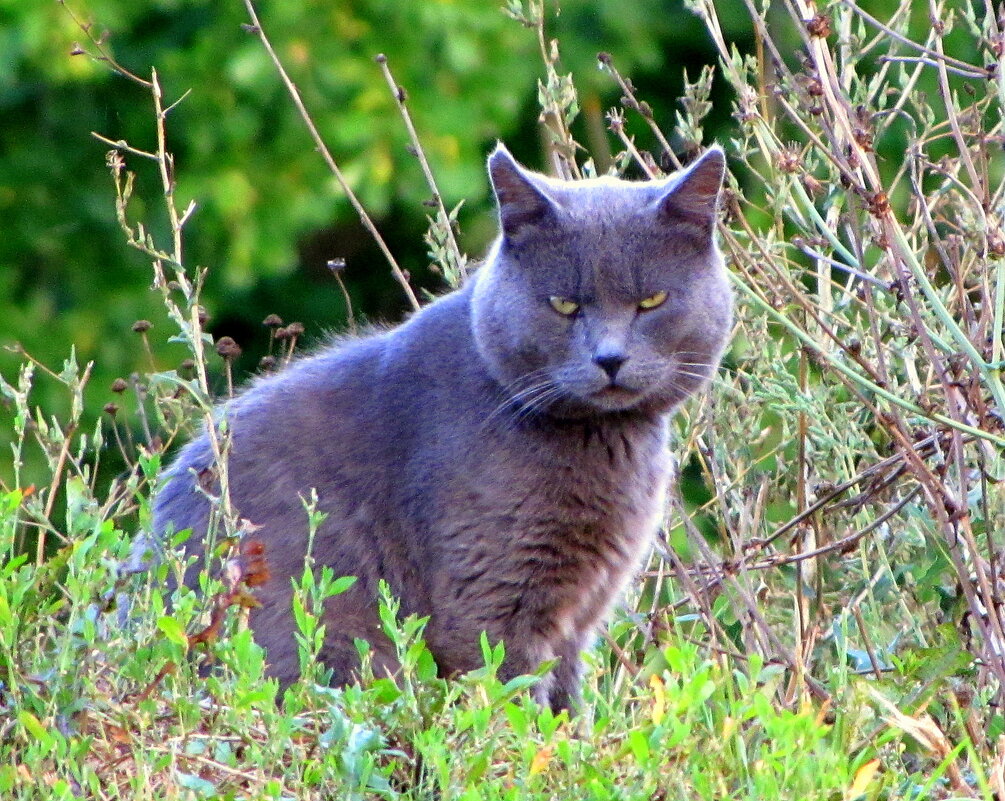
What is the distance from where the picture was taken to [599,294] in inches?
111

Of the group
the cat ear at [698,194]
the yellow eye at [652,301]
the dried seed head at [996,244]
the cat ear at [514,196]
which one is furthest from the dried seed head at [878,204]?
the cat ear at [514,196]

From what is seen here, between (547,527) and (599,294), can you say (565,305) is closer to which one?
(599,294)

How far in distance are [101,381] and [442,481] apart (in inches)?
134

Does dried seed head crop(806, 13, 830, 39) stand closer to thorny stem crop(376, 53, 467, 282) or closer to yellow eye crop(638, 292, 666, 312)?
yellow eye crop(638, 292, 666, 312)

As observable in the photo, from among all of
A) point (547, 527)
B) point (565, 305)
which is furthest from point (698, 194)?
point (547, 527)

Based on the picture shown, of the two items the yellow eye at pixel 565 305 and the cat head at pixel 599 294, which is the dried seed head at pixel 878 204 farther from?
the yellow eye at pixel 565 305

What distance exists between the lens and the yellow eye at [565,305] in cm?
284

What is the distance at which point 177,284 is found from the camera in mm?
2436

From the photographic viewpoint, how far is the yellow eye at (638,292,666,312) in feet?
9.27

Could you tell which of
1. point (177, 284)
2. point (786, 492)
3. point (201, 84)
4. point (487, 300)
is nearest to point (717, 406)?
point (786, 492)

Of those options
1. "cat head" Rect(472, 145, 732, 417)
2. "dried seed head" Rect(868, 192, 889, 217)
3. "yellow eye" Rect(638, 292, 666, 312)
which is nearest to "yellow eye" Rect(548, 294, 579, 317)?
"cat head" Rect(472, 145, 732, 417)

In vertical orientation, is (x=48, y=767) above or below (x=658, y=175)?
below

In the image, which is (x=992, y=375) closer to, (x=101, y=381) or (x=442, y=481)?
(x=442, y=481)

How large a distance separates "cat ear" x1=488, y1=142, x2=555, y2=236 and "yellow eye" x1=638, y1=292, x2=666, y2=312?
0.25m
